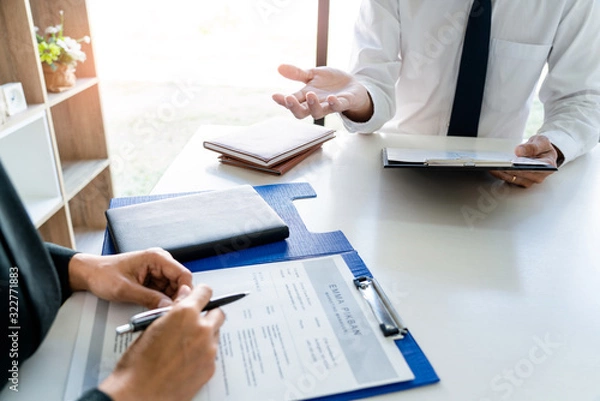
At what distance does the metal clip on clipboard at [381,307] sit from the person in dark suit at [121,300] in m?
0.20

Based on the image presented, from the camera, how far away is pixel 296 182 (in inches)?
39.0

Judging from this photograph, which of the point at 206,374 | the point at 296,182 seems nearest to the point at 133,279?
the point at 206,374

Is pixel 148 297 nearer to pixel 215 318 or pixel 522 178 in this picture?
pixel 215 318

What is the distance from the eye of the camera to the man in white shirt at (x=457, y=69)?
4.04 feet

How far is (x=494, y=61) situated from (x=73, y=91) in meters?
1.49

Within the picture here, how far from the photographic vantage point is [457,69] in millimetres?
1448

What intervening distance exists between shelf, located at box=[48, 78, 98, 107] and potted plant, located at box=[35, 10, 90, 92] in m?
0.03

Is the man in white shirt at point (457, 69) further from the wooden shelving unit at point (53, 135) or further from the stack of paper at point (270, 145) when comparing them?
the wooden shelving unit at point (53, 135)

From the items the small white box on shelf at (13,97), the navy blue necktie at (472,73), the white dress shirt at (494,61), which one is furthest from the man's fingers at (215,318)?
the small white box on shelf at (13,97)

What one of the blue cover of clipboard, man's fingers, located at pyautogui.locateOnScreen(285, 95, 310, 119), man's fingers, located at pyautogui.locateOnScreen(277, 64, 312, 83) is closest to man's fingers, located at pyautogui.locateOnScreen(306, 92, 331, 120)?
man's fingers, located at pyautogui.locateOnScreen(285, 95, 310, 119)

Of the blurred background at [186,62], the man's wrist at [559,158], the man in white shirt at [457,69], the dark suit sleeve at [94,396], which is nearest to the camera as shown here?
the dark suit sleeve at [94,396]

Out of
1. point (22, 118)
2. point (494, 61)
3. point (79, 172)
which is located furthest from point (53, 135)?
point (494, 61)

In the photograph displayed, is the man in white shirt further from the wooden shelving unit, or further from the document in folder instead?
the wooden shelving unit

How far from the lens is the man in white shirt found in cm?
123
